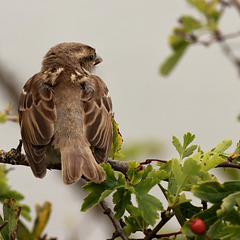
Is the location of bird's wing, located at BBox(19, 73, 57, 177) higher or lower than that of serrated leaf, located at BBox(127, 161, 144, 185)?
higher

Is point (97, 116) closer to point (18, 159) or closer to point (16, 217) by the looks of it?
point (18, 159)

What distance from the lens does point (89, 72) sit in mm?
6012

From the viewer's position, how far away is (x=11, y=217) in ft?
8.95

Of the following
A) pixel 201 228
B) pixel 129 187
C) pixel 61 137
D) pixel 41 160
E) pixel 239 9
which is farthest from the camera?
pixel 61 137

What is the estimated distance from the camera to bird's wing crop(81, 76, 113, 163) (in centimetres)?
408

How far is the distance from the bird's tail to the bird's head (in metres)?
1.53

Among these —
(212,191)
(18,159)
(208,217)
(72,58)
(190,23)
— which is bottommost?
(208,217)

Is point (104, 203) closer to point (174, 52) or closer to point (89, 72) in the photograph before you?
point (174, 52)

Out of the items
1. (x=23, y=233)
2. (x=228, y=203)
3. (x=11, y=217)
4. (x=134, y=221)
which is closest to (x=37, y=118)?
(x=134, y=221)

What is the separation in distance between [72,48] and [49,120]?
1691mm

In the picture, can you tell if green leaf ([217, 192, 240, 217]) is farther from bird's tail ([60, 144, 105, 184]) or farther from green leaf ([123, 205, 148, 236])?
bird's tail ([60, 144, 105, 184])

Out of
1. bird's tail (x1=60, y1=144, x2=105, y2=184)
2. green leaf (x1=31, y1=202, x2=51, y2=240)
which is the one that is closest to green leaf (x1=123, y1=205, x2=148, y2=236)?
bird's tail (x1=60, y1=144, x2=105, y2=184)

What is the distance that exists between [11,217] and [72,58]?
127 inches

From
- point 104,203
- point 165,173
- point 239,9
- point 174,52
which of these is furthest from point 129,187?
point 239,9
